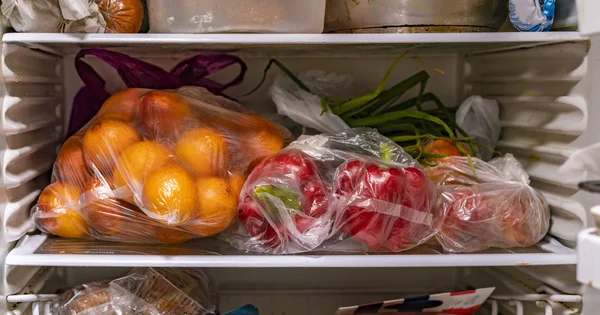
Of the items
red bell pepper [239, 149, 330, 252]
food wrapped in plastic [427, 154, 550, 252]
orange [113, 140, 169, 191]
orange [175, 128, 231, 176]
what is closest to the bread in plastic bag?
food wrapped in plastic [427, 154, 550, 252]

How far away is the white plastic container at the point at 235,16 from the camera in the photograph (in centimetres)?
107

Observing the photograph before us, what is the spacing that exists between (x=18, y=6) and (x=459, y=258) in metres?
0.87

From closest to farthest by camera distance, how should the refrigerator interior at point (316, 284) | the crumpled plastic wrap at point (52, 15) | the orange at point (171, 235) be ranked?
the crumpled plastic wrap at point (52, 15)
the orange at point (171, 235)
the refrigerator interior at point (316, 284)

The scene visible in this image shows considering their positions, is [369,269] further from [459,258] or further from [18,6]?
[18,6]

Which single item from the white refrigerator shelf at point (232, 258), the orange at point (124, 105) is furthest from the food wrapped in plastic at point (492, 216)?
the orange at point (124, 105)

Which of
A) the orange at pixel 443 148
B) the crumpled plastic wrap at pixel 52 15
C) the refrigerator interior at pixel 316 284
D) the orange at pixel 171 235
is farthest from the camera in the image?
Result: the refrigerator interior at pixel 316 284

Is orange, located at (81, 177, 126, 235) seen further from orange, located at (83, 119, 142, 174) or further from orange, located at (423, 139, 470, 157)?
orange, located at (423, 139, 470, 157)

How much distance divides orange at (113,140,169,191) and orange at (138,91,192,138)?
5cm

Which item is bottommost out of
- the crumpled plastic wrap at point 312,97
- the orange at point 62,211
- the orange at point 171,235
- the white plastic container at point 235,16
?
the orange at point 171,235

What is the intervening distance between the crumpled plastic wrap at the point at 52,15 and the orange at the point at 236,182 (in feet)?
1.17

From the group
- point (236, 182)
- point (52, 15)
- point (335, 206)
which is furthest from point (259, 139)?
point (52, 15)

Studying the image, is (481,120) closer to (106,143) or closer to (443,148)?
(443,148)

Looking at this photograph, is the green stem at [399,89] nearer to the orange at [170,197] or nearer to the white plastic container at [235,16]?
the white plastic container at [235,16]

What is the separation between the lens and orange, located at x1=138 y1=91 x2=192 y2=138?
1166 millimetres
